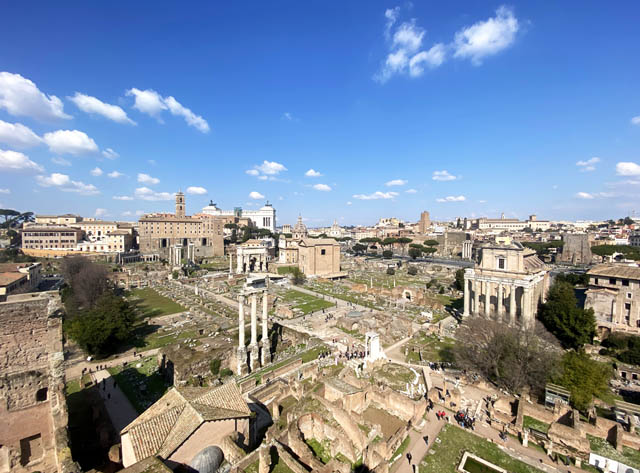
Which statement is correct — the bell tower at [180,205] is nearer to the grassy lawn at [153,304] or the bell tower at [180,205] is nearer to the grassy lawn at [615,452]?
the grassy lawn at [153,304]

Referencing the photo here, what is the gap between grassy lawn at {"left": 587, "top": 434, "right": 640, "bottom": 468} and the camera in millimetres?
11672

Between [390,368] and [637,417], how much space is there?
1198cm

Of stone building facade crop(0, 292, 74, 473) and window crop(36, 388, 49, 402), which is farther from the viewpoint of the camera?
window crop(36, 388, 49, 402)

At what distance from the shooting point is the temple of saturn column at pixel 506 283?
26.3 m

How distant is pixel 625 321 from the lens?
24.5 m

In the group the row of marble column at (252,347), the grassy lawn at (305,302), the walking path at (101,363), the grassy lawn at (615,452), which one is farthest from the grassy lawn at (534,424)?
the walking path at (101,363)

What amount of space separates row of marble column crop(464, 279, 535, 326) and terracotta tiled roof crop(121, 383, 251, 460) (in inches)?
929

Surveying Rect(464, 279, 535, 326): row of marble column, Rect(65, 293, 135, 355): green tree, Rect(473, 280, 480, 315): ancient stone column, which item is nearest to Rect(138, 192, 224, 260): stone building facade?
Rect(65, 293, 135, 355): green tree

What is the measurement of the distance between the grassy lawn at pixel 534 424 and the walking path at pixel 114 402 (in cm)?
1928

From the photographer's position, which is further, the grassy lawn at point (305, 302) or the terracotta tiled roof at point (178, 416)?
the grassy lawn at point (305, 302)

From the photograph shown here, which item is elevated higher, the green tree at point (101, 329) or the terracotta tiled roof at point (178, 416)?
the terracotta tiled roof at point (178, 416)

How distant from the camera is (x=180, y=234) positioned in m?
85.2

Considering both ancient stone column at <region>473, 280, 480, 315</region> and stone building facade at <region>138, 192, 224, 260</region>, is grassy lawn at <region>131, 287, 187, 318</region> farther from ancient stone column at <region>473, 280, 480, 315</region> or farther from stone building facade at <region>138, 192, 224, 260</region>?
stone building facade at <region>138, 192, 224, 260</region>

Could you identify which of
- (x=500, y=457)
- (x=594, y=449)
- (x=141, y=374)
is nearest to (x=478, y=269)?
(x=594, y=449)
